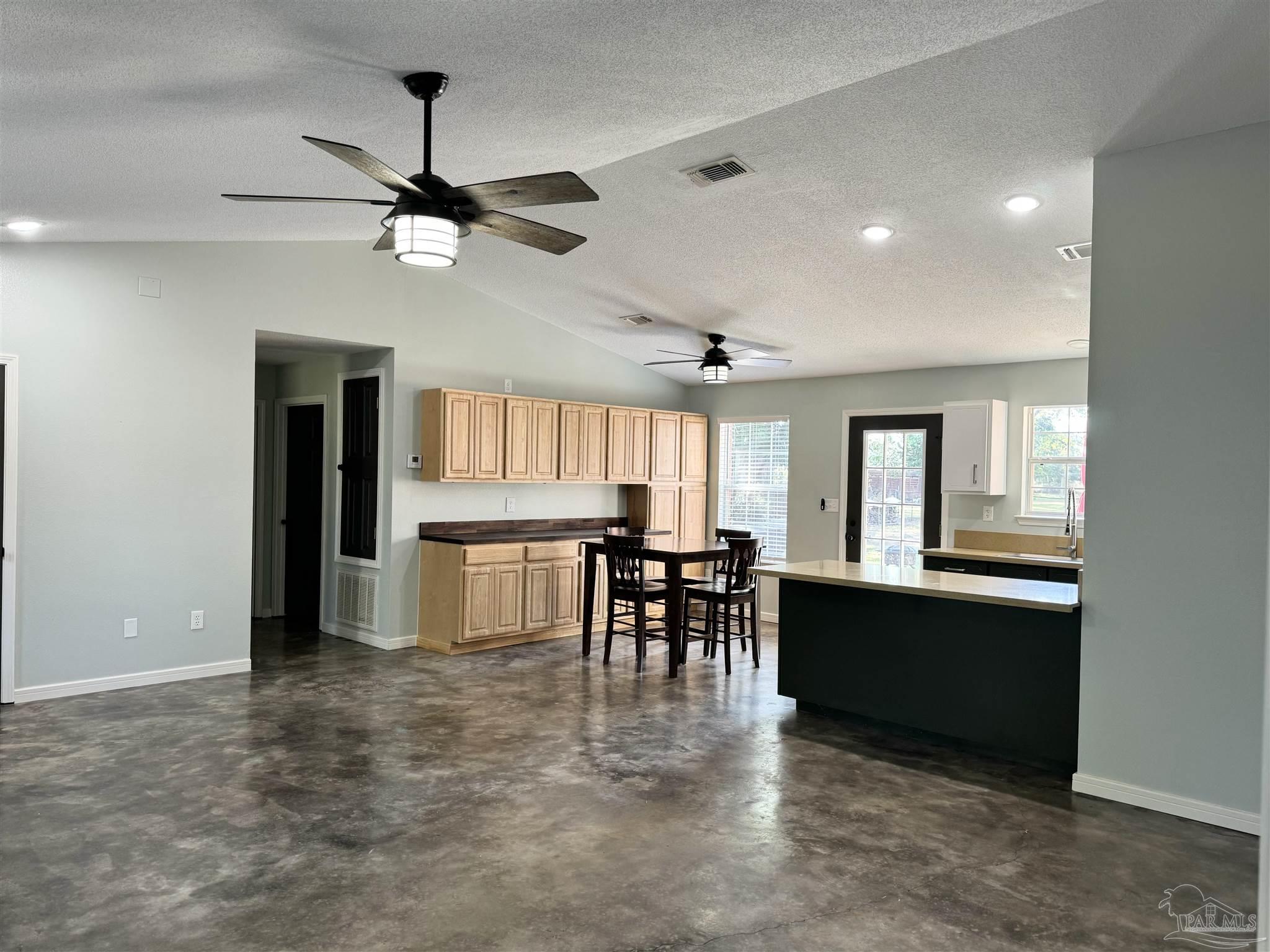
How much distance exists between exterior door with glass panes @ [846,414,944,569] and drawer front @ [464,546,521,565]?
3144mm

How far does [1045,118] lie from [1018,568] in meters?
3.69

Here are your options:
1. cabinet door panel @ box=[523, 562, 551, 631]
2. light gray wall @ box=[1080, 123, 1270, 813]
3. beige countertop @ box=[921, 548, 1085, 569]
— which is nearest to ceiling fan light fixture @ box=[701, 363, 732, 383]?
cabinet door panel @ box=[523, 562, 551, 631]

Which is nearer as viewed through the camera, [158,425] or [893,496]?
[158,425]

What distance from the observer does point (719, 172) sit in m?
4.37

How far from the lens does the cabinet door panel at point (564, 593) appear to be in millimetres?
7246

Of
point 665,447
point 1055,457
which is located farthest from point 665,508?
point 1055,457

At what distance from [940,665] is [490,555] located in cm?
353

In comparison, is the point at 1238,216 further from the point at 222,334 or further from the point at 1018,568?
the point at 222,334

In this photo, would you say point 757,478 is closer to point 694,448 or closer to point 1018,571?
point 694,448

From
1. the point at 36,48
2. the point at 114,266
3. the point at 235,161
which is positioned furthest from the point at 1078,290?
the point at 114,266

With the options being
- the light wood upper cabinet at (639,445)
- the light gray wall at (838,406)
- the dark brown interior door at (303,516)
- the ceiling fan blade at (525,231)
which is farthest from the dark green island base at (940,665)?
the dark brown interior door at (303,516)

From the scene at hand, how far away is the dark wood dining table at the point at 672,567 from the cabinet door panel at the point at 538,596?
51 cm

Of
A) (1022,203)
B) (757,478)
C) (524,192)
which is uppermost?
(1022,203)

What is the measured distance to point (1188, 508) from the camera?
3594 millimetres
